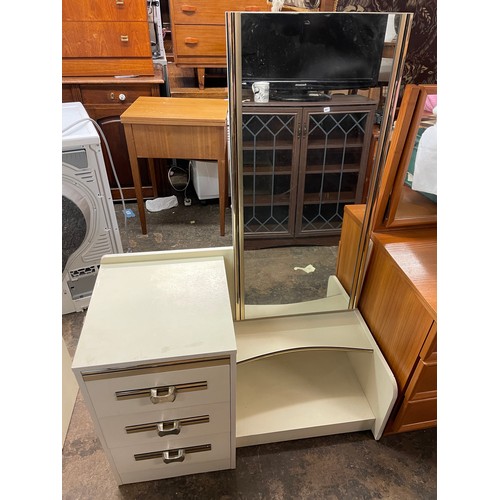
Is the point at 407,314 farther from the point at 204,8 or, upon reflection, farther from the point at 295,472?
the point at 204,8

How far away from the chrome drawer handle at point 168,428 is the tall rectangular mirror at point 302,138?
0.41 m

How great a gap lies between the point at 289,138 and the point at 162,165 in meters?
1.33

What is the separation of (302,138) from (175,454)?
1.17 meters

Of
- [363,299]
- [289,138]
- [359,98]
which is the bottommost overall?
[363,299]

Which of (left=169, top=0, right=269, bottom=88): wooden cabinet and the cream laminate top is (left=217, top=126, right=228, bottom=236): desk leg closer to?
(left=169, top=0, right=269, bottom=88): wooden cabinet

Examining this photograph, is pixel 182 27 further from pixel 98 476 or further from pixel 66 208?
pixel 98 476

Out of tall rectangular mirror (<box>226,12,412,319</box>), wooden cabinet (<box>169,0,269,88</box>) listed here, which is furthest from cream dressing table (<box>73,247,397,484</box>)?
wooden cabinet (<box>169,0,269,88</box>)

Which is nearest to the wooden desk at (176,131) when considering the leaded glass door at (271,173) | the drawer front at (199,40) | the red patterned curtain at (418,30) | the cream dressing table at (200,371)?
the drawer front at (199,40)

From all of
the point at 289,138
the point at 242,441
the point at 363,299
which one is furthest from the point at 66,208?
the point at 363,299

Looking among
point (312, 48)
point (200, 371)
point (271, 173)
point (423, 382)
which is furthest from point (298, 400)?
point (312, 48)

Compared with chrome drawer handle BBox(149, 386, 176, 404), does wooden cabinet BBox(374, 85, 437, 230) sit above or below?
above

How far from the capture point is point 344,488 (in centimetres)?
113

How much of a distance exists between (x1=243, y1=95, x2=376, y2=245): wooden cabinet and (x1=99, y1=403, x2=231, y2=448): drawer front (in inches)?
24.4

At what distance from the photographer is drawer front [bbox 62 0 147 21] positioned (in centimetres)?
199
